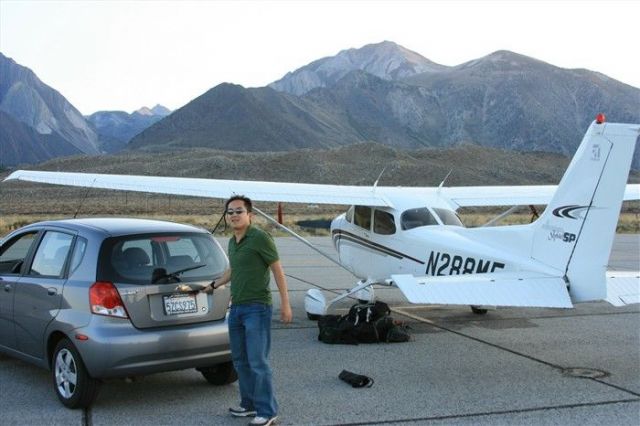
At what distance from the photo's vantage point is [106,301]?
18.5 feet

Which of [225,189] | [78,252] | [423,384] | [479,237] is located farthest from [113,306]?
[225,189]

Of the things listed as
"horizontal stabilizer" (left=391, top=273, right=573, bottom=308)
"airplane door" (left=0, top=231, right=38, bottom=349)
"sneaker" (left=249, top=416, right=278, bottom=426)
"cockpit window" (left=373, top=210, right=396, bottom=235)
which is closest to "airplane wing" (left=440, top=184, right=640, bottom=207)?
"cockpit window" (left=373, top=210, right=396, bottom=235)

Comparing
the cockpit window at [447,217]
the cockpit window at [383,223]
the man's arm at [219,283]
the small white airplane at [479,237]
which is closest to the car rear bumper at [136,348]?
the man's arm at [219,283]

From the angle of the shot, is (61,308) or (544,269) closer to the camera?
(61,308)

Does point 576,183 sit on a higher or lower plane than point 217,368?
higher

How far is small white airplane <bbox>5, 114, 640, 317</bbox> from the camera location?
275 inches

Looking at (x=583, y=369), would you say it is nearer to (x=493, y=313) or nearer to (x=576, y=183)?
(x=576, y=183)

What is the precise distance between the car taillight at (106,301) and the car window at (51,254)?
2.05 feet

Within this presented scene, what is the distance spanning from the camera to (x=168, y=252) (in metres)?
6.45

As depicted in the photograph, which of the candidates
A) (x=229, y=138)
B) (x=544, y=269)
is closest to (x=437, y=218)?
(x=544, y=269)

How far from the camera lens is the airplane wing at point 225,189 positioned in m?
10.8

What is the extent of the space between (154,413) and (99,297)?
42.3 inches

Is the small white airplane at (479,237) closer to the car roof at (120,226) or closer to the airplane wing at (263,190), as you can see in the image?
the airplane wing at (263,190)

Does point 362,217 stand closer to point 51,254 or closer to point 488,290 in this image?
point 488,290
